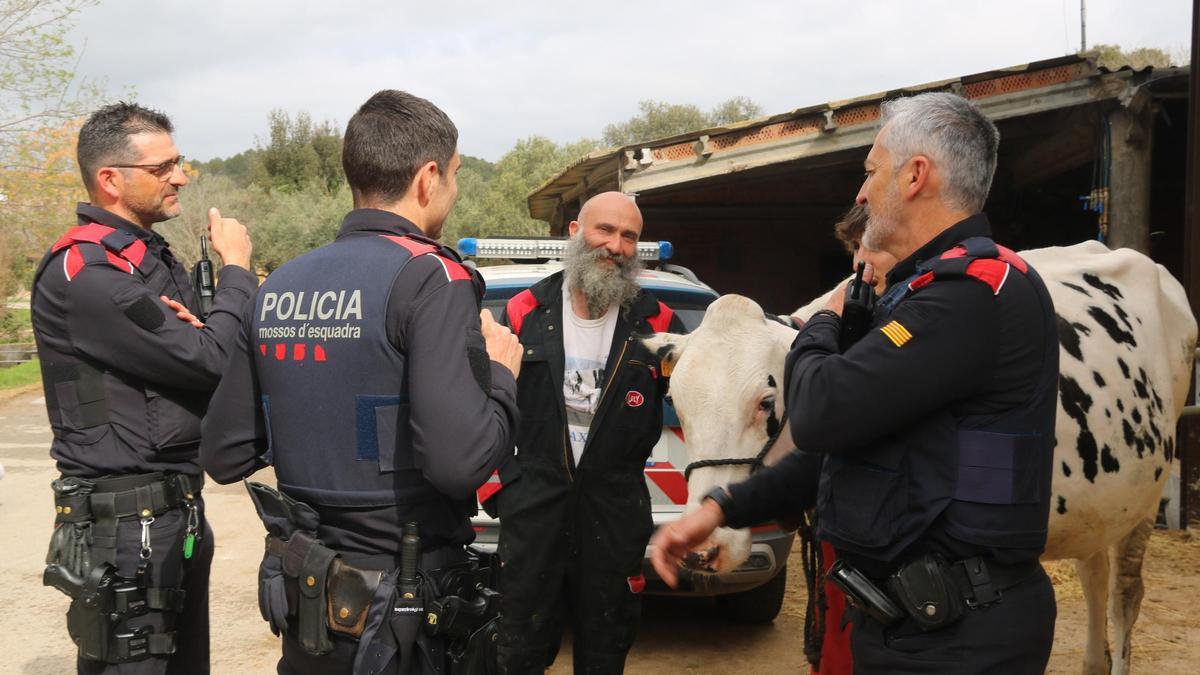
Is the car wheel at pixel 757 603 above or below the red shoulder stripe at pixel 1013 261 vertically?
below

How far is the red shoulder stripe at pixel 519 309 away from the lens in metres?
3.85

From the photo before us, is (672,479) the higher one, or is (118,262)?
(118,262)

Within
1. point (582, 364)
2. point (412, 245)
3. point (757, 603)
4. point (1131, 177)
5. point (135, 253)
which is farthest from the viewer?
point (1131, 177)

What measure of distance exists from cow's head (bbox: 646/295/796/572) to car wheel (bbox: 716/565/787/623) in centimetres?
251

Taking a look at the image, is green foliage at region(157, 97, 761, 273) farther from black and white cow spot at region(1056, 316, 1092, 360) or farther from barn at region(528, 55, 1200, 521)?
black and white cow spot at region(1056, 316, 1092, 360)

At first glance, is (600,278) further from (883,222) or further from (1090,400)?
(1090,400)

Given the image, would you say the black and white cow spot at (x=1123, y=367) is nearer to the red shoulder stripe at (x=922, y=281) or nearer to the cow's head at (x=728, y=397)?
the cow's head at (x=728, y=397)

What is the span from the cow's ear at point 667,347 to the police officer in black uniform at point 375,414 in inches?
46.8

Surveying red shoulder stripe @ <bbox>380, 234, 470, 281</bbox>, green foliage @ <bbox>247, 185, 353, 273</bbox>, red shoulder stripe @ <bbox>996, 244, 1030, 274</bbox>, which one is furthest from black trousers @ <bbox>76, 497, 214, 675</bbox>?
green foliage @ <bbox>247, 185, 353, 273</bbox>

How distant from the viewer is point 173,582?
3.04m

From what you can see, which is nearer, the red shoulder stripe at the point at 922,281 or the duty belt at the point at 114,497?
the red shoulder stripe at the point at 922,281

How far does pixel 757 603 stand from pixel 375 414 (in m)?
3.79

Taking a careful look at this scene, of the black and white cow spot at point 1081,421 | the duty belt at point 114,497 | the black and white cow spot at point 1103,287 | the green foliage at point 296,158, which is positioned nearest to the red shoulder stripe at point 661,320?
the black and white cow spot at point 1081,421

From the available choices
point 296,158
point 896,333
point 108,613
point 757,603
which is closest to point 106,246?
point 108,613
